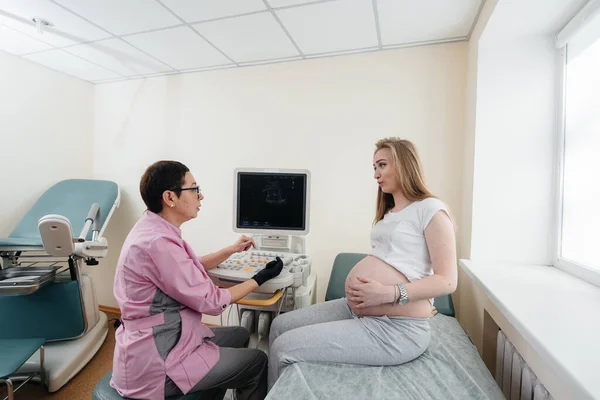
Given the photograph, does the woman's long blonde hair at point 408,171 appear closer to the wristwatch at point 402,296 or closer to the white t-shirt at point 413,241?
the white t-shirt at point 413,241

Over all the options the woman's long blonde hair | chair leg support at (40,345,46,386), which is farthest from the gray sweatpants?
chair leg support at (40,345,46,386)

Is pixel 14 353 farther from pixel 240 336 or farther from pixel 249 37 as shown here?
pixel 249 37

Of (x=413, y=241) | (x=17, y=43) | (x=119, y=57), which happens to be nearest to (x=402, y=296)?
(x=413, y=241)

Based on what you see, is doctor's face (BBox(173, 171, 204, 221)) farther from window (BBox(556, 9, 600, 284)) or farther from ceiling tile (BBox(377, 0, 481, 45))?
window (BBox(556, 9, 600, 284))

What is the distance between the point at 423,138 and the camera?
6.90 ft

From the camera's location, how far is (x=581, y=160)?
1.41m

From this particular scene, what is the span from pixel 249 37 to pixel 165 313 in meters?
1.82

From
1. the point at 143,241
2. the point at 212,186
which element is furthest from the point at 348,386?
the point at 212,186

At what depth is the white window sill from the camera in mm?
679

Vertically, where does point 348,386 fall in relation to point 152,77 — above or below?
below

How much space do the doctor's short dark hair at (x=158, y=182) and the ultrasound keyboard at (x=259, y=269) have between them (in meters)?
0.47

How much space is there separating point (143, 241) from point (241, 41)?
165 cm

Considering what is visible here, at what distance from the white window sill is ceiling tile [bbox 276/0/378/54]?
154cm

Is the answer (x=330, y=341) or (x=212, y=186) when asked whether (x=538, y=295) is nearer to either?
(x=330, y=341)
